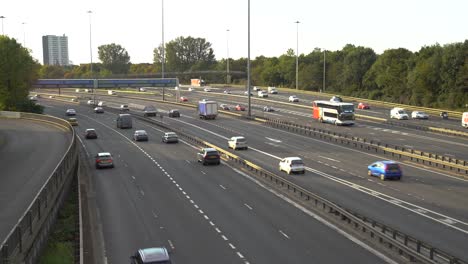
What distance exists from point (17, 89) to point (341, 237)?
300 ft

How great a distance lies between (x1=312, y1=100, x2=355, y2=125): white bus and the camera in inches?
3152

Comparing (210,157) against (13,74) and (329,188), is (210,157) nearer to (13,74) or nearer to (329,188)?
(329,188)

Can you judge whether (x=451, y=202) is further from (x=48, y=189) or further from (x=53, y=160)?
(x=53, y=160)

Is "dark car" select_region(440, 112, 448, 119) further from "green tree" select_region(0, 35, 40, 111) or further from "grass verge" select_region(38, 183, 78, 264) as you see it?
"green tree" select_region(0, 35, 40, 111)

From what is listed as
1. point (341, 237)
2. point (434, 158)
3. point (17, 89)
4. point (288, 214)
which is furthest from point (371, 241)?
point (17, 89)

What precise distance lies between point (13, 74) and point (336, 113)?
58971 mm

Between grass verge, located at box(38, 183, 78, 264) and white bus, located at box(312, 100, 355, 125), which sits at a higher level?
white bus, located at box(312, 100, 355, 125)

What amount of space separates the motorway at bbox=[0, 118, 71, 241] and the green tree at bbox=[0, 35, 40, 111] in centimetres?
1469

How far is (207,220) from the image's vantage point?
30.6 m

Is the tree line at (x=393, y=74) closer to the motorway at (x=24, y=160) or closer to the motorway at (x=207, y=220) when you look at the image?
the motorway at (x=24, y=160)

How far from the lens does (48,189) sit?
29.0 m

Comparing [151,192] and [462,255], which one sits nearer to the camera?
[462,255]

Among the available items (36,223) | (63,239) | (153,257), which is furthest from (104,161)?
(153,257)

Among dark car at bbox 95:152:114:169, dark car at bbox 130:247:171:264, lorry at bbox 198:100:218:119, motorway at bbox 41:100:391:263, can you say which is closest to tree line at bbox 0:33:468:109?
lorry at bbox 198:100:218:119
